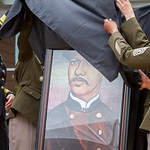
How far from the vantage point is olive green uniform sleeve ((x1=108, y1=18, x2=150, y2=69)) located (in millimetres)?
2881

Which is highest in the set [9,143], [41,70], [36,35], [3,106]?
[36,35]

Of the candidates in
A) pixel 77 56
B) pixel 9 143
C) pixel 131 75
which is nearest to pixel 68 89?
pixel 77 56

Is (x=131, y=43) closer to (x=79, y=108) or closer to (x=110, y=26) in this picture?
(x=110, y=26)

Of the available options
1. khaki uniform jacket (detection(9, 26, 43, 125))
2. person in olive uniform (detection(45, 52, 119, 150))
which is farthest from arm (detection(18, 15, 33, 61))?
person in olive uniform (detection(45, 52, 119, 150))

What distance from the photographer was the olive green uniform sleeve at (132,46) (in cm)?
288

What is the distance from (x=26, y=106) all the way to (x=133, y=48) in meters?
0.96

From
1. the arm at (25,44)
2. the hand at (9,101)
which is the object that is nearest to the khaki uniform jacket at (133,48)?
the arm at (25,44)

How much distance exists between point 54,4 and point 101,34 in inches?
14.5

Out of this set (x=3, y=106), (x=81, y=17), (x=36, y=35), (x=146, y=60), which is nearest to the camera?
(x=146, y=60)

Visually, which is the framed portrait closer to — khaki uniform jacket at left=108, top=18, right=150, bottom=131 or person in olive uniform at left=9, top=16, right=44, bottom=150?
khaki uniform jacket at left=108, top=18, right=150, bottom=131

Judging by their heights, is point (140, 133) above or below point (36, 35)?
below

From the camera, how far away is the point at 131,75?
3150 millimetres

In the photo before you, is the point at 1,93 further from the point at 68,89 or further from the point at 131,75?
the point at 131,75

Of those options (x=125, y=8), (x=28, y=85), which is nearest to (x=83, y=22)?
(x=125, y=8)
